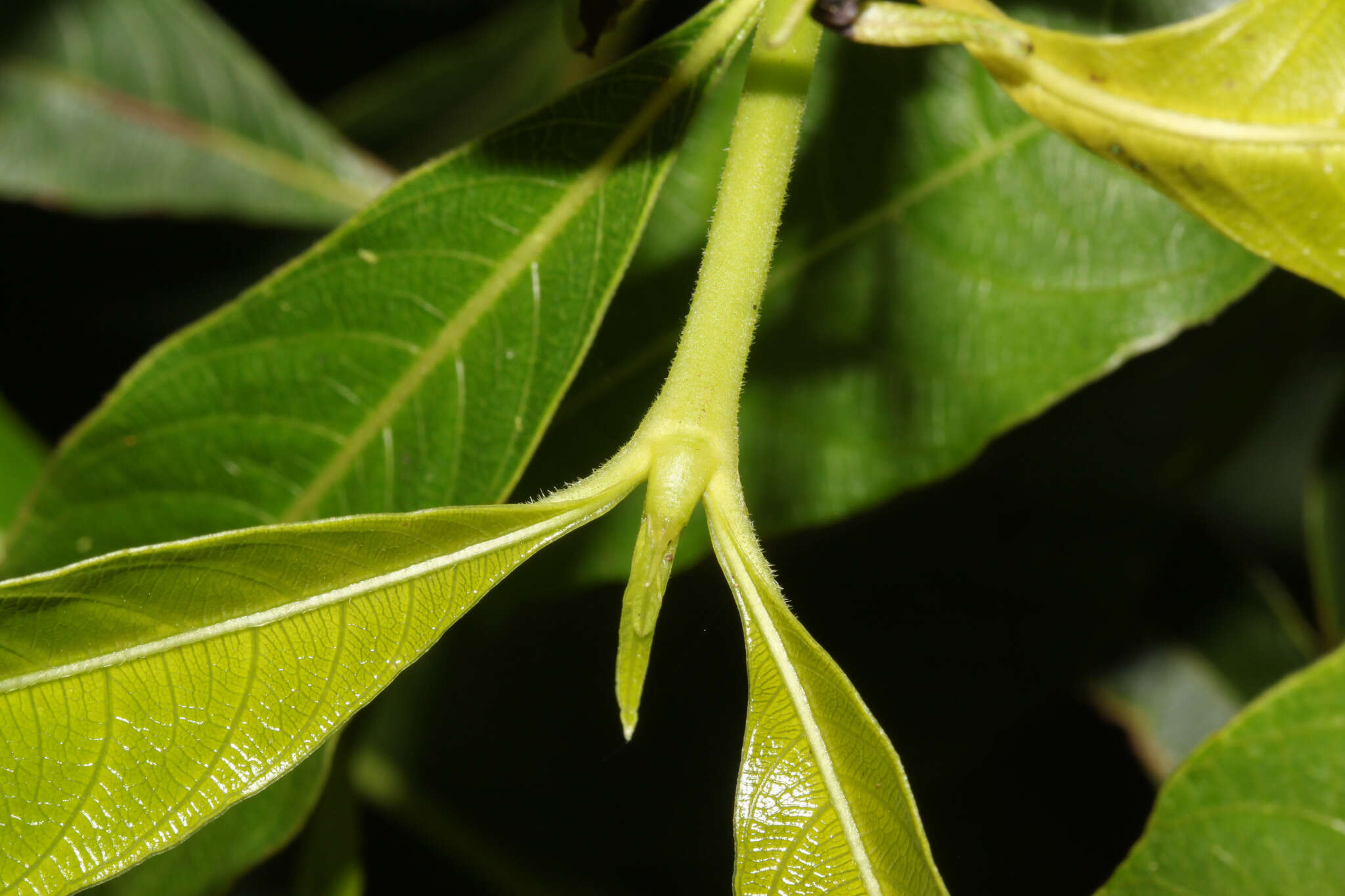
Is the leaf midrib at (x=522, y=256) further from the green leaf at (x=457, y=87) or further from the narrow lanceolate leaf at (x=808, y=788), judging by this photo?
the green leaf at (x=457, y=87)

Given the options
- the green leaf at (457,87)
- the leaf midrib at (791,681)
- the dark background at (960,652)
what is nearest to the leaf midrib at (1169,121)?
the leaf midrib at (791,681)

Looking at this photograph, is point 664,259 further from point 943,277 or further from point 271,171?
point 271,171

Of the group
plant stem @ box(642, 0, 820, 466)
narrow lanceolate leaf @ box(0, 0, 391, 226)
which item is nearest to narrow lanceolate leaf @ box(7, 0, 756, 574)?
plant stem @ box(642, 0, 820, 466)

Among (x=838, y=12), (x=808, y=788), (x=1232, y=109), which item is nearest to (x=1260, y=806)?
(x=808, y=788)

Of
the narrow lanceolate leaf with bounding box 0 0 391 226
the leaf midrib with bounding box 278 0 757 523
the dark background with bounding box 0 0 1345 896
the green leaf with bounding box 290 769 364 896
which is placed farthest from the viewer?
the narrow lanceolate leaf with bounding box 0 0 391 226

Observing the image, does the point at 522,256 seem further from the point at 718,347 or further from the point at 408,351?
the point at 718,347

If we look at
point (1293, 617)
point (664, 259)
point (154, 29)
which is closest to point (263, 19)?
point (154, 29)

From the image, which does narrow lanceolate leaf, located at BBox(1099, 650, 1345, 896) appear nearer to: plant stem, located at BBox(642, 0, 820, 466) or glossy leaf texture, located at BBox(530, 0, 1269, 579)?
glossy leaf texture, located at BBox(530, 0, 1269, 579)
